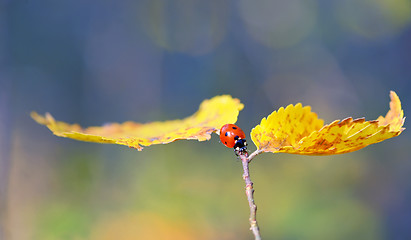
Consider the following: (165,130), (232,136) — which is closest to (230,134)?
(232,136)

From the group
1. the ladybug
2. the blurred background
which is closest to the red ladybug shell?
the ladybug

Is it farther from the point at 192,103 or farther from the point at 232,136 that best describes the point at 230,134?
the point at 192,103

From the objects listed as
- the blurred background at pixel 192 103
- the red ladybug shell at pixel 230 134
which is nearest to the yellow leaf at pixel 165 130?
the red ladybug shell at pixel 230 134

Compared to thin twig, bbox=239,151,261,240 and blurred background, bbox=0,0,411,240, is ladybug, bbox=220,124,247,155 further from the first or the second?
blurred background, bbox=0,0,411,240

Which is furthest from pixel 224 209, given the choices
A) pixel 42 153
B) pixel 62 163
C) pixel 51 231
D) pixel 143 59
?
pixel 143 59

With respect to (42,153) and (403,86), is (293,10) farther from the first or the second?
(42,153)

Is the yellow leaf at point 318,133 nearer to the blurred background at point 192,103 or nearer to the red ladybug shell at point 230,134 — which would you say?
the red ladybug shell at point 230,134
